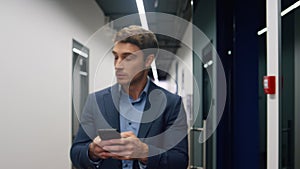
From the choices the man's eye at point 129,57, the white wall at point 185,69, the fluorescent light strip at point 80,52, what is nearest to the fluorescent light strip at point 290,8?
the white wall at point 185,69

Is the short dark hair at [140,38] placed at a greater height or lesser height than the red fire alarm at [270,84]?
greater

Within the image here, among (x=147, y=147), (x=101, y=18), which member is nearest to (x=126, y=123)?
(x=147, y=147)

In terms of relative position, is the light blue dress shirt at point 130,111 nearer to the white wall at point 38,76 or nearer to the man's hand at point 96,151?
the man's hand at point 96,151

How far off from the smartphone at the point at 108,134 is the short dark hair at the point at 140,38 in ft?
1.23

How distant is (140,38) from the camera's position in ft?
4.73

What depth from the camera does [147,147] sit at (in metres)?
1.38

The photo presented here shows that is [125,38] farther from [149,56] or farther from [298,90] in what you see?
[298,90]

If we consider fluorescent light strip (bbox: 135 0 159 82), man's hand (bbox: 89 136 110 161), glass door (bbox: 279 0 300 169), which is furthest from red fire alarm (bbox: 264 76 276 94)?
man's hand (bbox: 89 136 110 161)

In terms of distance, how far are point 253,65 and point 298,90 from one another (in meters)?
0.93

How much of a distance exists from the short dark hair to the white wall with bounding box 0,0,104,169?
0.34 meters

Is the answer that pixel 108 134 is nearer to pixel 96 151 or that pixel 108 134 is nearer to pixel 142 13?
pixel 96 151

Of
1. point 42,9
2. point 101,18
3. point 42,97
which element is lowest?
point 42,97

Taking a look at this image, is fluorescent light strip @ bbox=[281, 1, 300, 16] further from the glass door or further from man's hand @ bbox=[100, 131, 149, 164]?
man's hand @ bbox=[100, 131, 149, 164]

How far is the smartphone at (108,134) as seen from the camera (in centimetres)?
137
